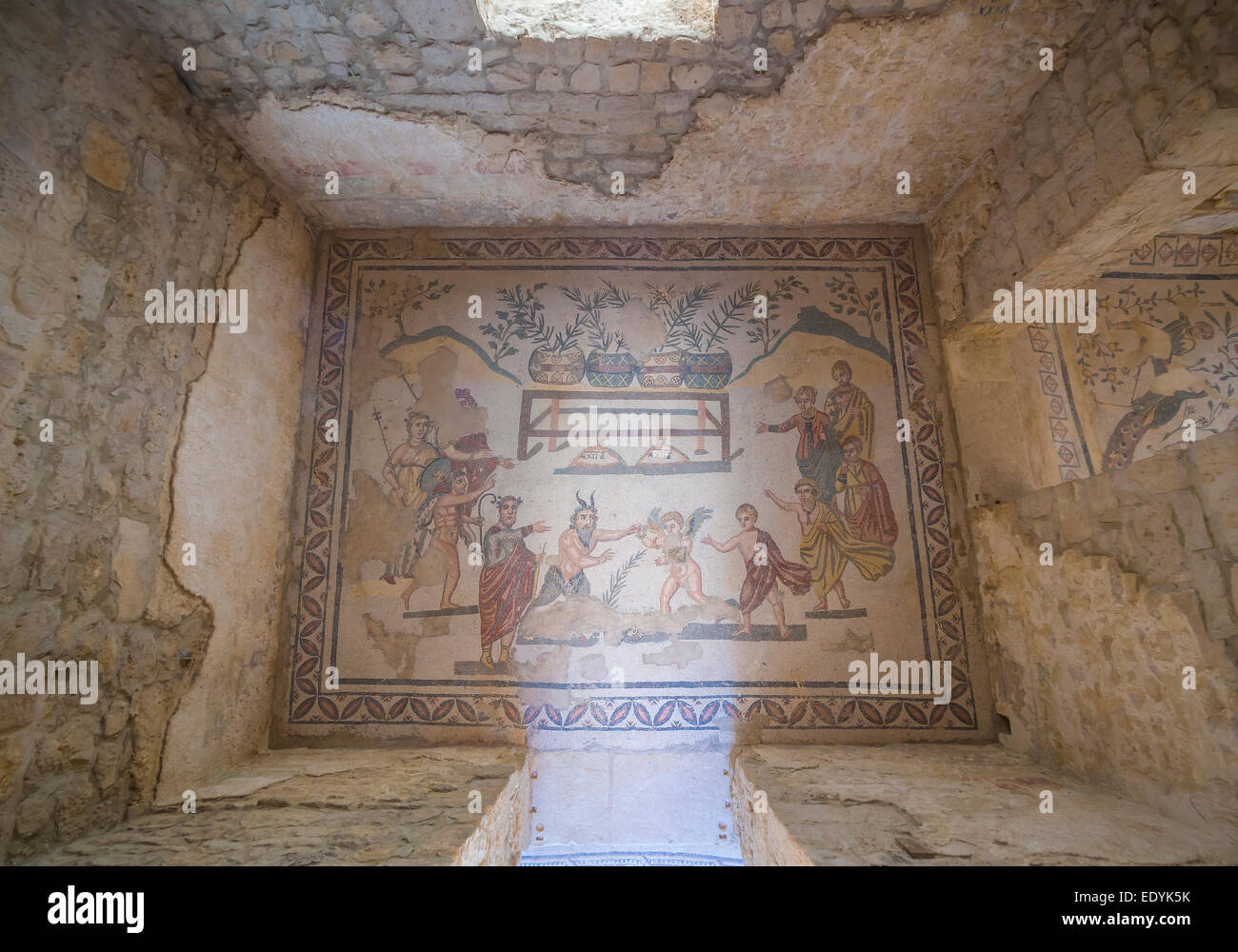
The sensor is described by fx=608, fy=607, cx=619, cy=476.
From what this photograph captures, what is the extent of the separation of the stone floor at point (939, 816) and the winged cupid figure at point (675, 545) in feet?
2.53

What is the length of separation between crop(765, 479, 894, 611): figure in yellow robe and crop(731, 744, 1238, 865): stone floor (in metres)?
0.74

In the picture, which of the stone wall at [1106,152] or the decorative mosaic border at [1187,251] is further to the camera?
the decorative mosaic border at [1187,251]

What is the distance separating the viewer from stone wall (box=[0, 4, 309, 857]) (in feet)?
5.62

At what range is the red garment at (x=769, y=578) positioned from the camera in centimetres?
294

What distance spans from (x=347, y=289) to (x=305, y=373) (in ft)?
1.71

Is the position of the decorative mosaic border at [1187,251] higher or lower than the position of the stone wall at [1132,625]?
higher

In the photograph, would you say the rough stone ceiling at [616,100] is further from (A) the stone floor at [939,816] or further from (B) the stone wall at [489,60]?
(A) the stone floor at [939,816]

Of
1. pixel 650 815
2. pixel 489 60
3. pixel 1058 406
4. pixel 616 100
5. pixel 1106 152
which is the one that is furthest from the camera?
pixel 1058 406

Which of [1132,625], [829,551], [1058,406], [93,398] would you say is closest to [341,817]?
[93,398]

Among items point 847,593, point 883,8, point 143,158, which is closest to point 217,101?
point 143,158

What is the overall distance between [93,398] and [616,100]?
2231 millimetres

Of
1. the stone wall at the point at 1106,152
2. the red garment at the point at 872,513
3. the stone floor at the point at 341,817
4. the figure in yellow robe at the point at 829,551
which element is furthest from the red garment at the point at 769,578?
the stone wall at the point at 1106,152

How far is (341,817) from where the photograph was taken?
78.5 inches

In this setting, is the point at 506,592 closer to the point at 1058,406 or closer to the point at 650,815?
the point at 650,815
